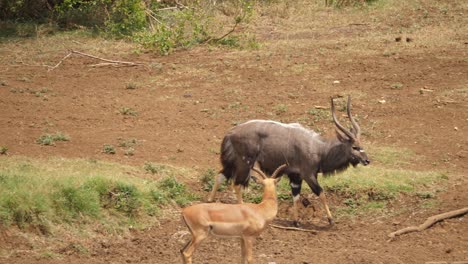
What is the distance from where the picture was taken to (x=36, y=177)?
10.4 meters

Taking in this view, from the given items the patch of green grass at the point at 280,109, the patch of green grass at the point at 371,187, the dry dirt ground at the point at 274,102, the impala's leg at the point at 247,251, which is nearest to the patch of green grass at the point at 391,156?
the dry dirt ground at the point at 274,102

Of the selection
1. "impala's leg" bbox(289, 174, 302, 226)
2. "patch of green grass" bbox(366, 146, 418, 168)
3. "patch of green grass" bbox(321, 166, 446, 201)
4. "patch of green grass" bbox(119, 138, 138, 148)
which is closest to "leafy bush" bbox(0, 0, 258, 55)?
"patch of green grass" bbox(119, 138, 138, 148)

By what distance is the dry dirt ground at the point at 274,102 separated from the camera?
9.86m

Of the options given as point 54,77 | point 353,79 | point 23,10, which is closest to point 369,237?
point 353,79

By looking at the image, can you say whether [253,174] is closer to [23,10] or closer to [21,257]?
[21,257]

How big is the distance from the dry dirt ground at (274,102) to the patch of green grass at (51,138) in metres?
0.12

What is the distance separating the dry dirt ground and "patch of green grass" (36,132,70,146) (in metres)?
0.12

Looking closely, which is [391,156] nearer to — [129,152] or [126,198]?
[129,152]

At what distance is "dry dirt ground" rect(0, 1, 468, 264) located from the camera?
9.86 meters

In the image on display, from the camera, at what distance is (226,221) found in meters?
8.63

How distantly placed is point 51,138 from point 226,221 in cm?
482

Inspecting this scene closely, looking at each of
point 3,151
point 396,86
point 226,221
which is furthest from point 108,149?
point 396,86

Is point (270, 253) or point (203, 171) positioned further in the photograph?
point (203, 171)

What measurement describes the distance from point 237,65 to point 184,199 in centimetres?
667
